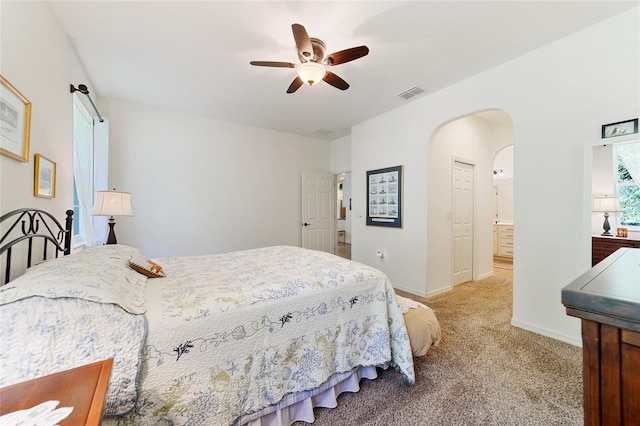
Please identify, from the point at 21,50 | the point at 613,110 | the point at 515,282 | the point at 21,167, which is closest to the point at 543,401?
the point at 515,282

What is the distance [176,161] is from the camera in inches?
155

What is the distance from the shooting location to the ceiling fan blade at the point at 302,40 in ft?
5.65

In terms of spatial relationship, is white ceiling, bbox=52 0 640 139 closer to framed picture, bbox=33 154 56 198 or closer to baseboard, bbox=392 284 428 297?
framed picture, bbox=33 154 56 198

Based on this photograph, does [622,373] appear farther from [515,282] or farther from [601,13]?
[601,13]

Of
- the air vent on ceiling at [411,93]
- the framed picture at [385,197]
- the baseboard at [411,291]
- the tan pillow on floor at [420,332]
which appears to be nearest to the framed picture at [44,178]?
the tan pillow on floor at [420,332]

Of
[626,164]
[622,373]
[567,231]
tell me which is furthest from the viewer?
[567,231]

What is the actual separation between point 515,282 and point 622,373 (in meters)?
2.44

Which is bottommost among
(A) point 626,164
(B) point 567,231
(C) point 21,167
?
(B) point 567,231

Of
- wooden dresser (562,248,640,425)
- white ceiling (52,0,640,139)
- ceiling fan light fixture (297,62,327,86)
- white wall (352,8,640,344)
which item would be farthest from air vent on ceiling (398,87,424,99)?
wooden dresser (562,248,640,425)

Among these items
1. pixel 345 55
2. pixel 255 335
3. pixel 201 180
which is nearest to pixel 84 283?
pixel 255 335

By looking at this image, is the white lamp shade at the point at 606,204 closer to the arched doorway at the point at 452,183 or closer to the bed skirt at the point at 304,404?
the arched doorway at the point at 452,183

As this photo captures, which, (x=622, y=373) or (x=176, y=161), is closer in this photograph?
(x=622, y=373)

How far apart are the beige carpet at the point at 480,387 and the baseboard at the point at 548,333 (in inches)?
2.5

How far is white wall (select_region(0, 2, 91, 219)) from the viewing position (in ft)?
4.41
